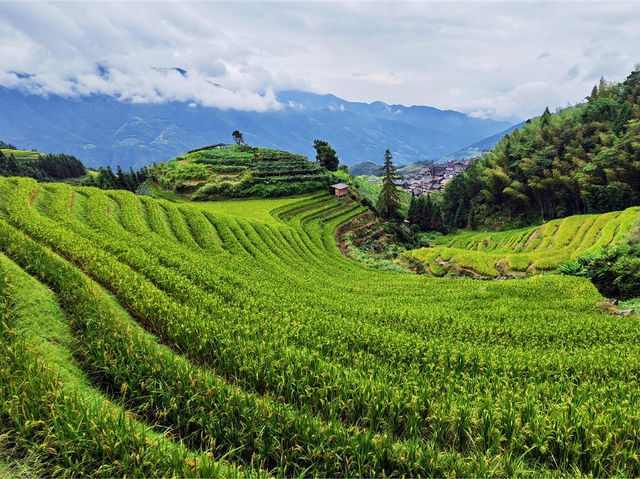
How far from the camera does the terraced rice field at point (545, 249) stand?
28.7 metres

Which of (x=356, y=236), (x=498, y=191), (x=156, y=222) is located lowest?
(x=356, y=236)

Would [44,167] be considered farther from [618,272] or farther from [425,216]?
[618,272]

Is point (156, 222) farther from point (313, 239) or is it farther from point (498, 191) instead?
point (498, 191)

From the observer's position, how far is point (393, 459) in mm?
3994

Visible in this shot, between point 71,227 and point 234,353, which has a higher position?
point 71,227

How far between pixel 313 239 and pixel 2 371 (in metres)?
36.0

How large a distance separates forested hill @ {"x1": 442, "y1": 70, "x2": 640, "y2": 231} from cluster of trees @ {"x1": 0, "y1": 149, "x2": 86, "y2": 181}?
134 metres

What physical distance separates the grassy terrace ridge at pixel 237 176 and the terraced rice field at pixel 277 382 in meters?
46.2

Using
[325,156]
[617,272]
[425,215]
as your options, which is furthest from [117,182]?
[617,272]

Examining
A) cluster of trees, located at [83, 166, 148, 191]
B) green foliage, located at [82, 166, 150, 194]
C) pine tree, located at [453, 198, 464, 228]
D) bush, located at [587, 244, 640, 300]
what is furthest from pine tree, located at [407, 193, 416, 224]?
cluster of trees, located at [83, 166, 148, 191]

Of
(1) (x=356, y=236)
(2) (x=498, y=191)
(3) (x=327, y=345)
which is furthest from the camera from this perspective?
(2) (x=498, y=191)

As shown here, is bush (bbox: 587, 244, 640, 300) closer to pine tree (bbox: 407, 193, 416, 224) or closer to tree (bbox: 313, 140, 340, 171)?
pine tree (bbox: 407, 193, 416, 224)

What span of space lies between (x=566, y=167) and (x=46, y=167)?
163671mm

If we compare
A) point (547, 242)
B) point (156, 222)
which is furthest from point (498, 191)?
point (156, 222)
